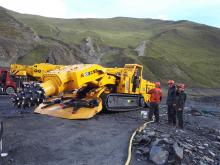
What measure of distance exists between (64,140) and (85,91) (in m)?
6.27

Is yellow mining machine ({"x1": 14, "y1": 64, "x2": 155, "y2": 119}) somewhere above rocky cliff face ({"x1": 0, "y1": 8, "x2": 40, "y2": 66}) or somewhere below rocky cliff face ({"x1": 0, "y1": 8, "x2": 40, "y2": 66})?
below

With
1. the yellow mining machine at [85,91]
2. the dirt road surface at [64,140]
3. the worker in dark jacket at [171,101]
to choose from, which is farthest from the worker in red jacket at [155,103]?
the yellow mining machine at [85,91]

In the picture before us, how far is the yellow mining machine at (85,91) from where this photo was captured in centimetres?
1351

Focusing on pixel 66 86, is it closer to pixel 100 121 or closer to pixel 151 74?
pixel 100 121

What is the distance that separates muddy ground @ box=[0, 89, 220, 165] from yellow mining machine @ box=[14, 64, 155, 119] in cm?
89

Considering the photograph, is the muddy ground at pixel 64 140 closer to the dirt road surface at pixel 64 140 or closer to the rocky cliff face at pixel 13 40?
the dirt road surface at pixel 64 140

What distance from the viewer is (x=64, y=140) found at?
12109 mm

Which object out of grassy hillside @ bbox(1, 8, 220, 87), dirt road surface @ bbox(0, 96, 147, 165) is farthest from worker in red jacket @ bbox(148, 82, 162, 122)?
grassy hillside @ bbox(1, 8, 220, 87)

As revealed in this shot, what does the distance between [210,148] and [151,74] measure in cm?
5382

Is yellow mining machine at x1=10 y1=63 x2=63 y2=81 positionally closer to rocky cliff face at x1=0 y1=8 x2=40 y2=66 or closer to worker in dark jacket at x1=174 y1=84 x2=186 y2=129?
worker in dark jacket at x1=174 y1=84 x2=186 y2=129

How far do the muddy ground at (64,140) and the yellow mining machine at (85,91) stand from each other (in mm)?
892

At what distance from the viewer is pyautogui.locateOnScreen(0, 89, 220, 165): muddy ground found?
10.1 metres

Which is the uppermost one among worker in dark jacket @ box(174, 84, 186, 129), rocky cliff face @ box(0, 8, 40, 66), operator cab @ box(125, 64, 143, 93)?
rocky cliff face @ box(0, 8, 40, 66)

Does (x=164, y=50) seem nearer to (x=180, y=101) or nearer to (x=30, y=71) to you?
(x=30, y=71)
